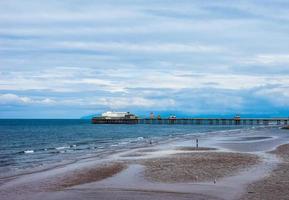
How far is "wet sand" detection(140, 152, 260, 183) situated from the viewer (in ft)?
75.4

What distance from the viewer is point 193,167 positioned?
27.0 metres

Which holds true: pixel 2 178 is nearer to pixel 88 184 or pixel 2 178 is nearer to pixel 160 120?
pixel 88 184

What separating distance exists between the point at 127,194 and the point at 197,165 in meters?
10.2

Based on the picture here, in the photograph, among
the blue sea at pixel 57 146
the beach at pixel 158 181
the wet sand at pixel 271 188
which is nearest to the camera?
the wet sand at pixel 271 188

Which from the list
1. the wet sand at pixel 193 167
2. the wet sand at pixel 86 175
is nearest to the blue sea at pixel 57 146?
the wet sand at pixel 86 175

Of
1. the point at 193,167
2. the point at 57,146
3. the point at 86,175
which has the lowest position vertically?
the point at 86,175

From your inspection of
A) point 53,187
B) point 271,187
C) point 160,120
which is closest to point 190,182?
point 271,187

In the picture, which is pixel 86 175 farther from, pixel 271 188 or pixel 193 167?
pixel 271 188

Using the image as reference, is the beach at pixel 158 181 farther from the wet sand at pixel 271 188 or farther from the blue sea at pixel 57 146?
the blue sea at pixel 57 146

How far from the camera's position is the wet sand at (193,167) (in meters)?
23.0

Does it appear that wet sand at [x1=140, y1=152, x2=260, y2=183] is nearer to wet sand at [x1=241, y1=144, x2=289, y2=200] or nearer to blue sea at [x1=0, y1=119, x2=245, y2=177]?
wet sand at [x1=241, y1=144, x2=289, y2=200]

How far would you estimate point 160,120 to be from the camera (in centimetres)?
15312

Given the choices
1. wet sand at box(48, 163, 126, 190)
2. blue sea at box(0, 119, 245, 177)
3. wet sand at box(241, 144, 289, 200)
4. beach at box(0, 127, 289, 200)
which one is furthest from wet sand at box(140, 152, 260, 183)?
blue sea at box(0, 119, 245, 177)

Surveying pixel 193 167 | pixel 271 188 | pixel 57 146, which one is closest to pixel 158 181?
pixel 271 188
